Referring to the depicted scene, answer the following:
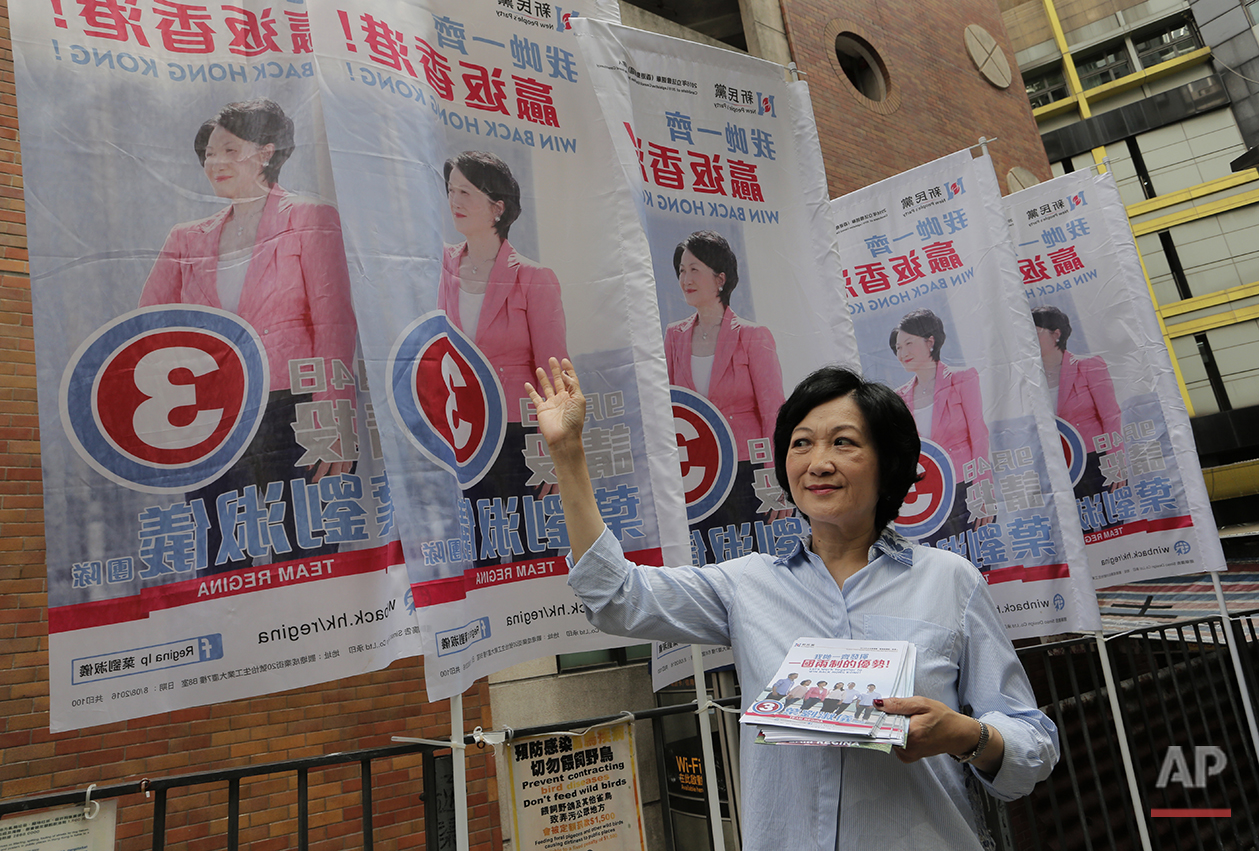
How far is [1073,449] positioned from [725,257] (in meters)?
3.68

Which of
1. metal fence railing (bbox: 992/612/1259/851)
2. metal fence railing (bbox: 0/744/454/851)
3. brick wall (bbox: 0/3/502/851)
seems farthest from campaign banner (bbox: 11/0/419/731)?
metal fence railing (bbox: 992/612/1259/851)

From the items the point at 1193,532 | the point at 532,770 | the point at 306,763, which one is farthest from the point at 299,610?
the point at 1193,532

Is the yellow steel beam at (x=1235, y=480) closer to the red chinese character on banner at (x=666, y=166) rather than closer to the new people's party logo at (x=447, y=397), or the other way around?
the red chinese character on banner at (x=666, y=166)

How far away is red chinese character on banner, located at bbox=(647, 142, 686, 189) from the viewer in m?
3.45

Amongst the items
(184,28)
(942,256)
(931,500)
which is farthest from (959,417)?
(184,28)

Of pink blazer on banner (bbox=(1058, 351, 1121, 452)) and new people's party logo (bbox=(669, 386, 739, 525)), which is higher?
pink blazer on banner (bbox=(1058, 351, 1121, 452))

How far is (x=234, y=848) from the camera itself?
2252 mm

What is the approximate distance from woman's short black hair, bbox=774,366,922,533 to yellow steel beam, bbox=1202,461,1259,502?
23985 mm

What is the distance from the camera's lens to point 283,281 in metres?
2.40

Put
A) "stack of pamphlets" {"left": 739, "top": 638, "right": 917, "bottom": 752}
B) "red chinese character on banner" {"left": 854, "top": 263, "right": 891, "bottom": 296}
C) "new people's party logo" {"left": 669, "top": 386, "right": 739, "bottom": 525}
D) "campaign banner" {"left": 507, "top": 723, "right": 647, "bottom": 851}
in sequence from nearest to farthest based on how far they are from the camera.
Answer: "stack of pamphlets" {"left": 739, "top": 638, "right": 917, "bottom": 752} < "campaign banner" {"left": 507, "top": 723, "right": 647, "bottom": 851} < "new people's party logo" {"left": 669, "top": 386, "right": 739, "bottom": 525} < "red chinese character on banner" {"left": 854, "top": 263, "right": 891, "bottom": 296}

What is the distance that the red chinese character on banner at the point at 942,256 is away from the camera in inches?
194

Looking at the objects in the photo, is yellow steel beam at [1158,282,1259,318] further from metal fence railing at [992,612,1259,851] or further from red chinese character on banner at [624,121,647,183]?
red chinese character on banner at [624,121,647,183]

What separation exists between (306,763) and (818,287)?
2.80m

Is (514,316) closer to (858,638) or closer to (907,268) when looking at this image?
(858,638)
